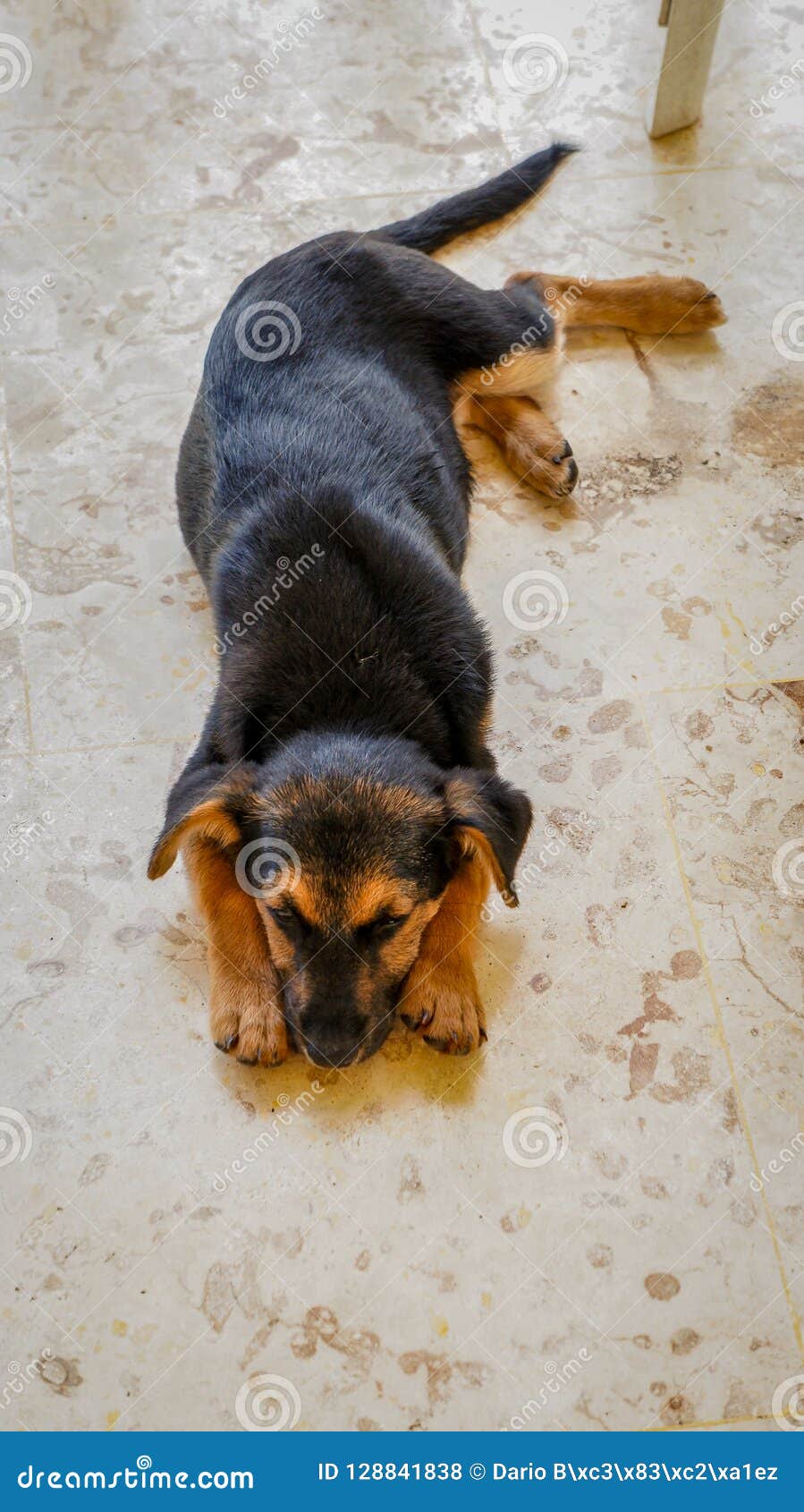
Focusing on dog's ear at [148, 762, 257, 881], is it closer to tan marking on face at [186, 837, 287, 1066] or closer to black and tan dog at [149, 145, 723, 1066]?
black and tan dog at [149, 145, 723, 1066]

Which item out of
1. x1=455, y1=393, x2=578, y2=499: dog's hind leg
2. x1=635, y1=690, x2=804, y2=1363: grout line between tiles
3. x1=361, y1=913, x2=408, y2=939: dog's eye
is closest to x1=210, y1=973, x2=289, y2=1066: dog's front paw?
x1=361, y1=913, x2=408, y2=939: dog's eye

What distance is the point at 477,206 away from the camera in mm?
4574

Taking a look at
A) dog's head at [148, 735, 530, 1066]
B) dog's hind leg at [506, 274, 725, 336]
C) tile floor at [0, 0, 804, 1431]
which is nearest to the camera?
dog's head at [148, 735, 530, 1066]

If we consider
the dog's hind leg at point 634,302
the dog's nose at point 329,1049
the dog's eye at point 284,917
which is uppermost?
the dog's hind leg at point 634,302

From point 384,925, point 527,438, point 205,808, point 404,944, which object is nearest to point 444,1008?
point 404,944

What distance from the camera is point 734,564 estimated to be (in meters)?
3.96

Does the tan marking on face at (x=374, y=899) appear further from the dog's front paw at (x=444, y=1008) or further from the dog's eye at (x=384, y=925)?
the dog's front paw at (x=444, y=1008)

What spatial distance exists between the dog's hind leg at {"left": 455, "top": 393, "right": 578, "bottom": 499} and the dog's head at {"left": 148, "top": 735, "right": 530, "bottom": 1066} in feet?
4.93

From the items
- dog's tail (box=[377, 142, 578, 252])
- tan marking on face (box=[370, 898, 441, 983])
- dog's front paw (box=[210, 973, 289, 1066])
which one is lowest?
dog's front paw (box=[210, 973, 289, 1066])

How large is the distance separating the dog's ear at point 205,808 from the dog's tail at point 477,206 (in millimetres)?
2413

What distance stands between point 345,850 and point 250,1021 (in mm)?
644

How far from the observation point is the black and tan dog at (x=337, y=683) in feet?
8.99

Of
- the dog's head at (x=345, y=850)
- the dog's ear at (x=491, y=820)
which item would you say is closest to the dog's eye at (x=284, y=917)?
the dog's head at (x=345, y=850)

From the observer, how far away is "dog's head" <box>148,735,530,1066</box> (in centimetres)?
267
